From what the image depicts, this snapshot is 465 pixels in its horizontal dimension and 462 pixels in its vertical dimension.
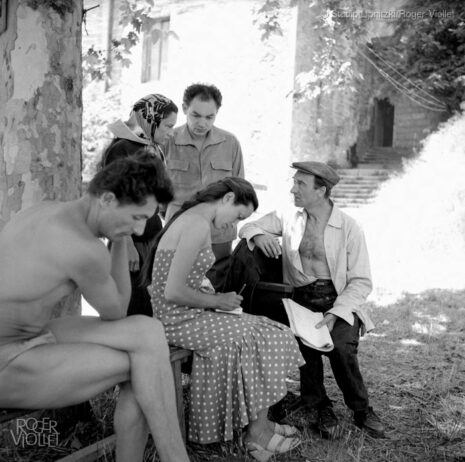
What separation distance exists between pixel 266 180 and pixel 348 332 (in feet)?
31.0

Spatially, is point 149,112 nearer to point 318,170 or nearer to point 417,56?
point 318,170

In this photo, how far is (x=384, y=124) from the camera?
58.1 feet

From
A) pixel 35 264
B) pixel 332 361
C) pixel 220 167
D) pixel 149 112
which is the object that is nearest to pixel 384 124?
pixel 220 167

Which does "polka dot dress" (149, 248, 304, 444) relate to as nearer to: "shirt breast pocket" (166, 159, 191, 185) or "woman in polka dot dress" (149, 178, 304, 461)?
"woman in polka dot dress" (149, 178, 304, 461)

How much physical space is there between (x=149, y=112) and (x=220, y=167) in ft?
2.60

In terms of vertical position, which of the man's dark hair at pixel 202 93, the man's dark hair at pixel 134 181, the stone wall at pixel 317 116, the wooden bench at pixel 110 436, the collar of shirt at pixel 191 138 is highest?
the stone wall at pixel 317 116

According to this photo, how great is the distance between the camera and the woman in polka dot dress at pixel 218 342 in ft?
9.18

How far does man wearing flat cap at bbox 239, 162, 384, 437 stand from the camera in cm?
331

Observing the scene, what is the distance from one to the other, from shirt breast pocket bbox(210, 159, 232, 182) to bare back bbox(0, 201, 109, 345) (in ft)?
6.75

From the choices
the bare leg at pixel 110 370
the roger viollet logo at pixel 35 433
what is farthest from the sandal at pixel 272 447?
the roger viollet logo at pixel 35 433

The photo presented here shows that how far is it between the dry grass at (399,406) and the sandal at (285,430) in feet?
0.24

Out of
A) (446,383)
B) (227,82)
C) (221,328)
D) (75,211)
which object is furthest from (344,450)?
(227,82)

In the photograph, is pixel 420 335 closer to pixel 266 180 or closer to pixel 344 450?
pixel 344 450

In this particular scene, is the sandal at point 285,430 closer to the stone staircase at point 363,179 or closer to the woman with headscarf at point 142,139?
the woman with headscarf at point 142,139
